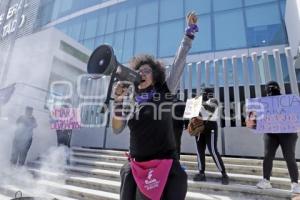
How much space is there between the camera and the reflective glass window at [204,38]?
Answer: 545 inches

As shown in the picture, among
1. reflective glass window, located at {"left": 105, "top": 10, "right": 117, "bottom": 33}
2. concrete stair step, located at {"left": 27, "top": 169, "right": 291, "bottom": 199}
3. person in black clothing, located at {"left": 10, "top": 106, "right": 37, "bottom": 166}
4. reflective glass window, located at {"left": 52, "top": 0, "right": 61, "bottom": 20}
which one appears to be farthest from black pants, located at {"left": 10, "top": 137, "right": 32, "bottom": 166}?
reflective glass window, located at {"left": 52, "top": 0, "right": 61, "bottom": 20}

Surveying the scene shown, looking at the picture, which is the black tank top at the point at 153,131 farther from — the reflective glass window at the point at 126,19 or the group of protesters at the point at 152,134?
the reflective glass window at the point at 126,19

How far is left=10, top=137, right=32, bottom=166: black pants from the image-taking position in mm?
6480

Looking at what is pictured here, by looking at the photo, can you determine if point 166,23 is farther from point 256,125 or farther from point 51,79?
point 256,125

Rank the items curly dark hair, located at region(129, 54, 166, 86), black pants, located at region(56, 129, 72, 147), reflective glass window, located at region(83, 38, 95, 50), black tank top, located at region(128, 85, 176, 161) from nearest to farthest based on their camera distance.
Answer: black tank top, located at region(128, 85, 176, 161), curly dark hair, located at region(129, 54, 166, 86), black pants, located at region(56, 129, 72, 147), reflective glass window, located at region(83, 38, 95, 50)

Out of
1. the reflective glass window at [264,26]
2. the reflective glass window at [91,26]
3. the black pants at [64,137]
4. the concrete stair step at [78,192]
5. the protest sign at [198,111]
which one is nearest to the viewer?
the concrete stair step at [78,192]

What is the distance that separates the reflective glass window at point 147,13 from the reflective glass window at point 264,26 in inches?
224

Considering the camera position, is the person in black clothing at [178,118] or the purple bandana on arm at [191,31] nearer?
the purple bandana on arm at [191,31]

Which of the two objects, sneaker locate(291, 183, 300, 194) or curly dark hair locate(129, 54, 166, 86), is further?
sneaker locate(291, 183, 300, 194)

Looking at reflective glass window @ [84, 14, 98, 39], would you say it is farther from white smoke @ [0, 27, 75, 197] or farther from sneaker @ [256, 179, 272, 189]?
sneaker @ [256, 179, 272, 189]

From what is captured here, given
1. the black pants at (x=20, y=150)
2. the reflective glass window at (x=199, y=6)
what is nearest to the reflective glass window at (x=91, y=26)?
the reflective glass window at (x=199, y=6)

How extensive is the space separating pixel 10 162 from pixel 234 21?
12.0 metres

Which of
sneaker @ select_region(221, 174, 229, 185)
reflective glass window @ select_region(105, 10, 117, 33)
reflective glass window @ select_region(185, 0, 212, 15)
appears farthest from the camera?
reflective glass window @ select_region(105, 10, 117, 33)

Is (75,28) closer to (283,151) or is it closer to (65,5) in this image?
(65,5)
